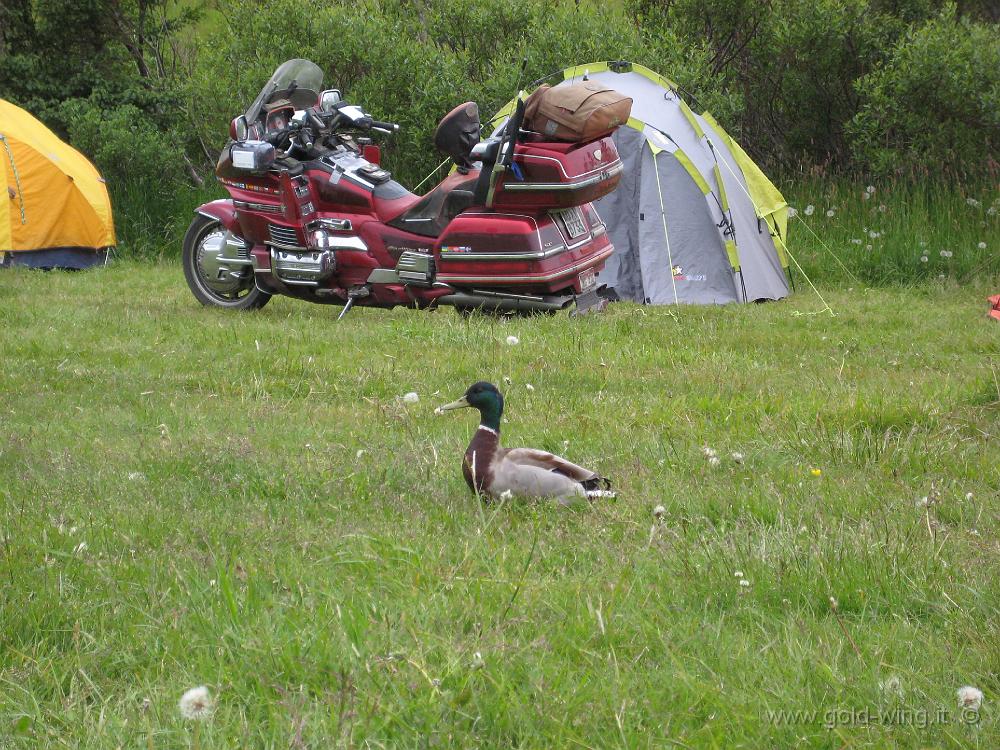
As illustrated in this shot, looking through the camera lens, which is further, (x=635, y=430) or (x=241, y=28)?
(x=241, y=28)

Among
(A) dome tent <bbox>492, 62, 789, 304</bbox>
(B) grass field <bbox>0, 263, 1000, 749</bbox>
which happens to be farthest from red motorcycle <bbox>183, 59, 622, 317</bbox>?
(B) grass field <bbox>0, 263, 1000, 749</bbox>

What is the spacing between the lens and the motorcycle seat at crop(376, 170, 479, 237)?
27.1 ft

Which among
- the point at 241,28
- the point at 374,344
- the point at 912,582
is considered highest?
the point at 241,28

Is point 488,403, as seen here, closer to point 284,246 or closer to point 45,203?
point 284,246

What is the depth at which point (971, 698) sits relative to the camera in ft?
7.70

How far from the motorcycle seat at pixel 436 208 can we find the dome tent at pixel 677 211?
2030 millimetres

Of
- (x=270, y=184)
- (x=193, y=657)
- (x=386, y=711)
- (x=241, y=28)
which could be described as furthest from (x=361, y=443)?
(x=241, y=28)

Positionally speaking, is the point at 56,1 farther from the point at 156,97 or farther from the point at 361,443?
the point at 361,443

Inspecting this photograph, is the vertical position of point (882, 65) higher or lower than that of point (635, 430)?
higher

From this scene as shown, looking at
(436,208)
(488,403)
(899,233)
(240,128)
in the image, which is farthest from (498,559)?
(899,233)

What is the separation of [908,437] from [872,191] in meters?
7.30

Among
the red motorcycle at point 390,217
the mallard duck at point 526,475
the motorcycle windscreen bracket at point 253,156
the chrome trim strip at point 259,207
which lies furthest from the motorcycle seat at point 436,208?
the mallard duck at point 526,475

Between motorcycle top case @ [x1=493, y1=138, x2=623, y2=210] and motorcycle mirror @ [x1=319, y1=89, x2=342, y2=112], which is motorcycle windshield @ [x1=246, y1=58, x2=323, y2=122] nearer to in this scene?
motorcycle mirror @ [x1=319, y1=89, x2=342, y2=112]

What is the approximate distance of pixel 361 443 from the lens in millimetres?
4793
